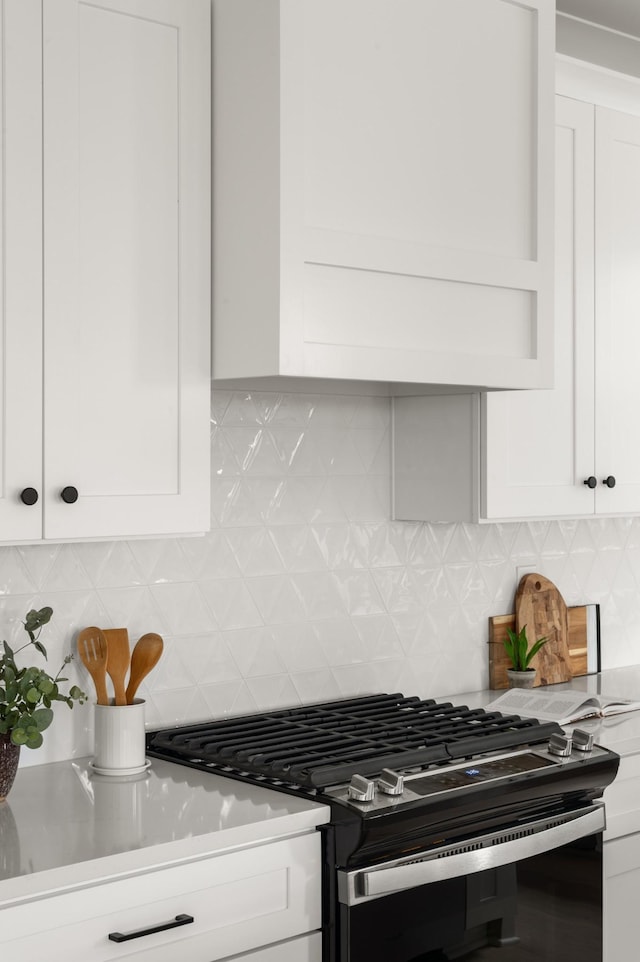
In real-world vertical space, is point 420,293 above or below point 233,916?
above

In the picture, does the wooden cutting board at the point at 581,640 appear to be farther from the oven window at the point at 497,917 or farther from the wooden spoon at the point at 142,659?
the wooden spoon at the point at 142,659

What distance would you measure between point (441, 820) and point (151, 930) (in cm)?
57

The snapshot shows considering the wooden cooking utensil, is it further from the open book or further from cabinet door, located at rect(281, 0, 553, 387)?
the open book

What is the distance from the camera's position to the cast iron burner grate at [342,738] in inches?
89.0

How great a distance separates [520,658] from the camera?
10.7 ft

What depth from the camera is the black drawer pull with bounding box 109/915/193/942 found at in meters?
1.83

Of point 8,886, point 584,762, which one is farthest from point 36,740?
point 584,762

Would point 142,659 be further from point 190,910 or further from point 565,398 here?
point 565,398

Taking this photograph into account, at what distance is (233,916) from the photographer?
6.48 feet

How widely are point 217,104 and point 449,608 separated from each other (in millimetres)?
1492

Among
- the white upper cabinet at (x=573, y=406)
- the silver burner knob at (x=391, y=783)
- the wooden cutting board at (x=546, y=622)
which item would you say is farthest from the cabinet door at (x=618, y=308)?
the silver burner knob at (x=391, y=783)

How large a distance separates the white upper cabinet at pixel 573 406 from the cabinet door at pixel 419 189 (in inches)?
10.8

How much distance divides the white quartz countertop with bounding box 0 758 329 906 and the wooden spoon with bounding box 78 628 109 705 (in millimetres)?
160

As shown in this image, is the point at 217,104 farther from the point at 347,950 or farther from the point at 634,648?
the point at 634,648
